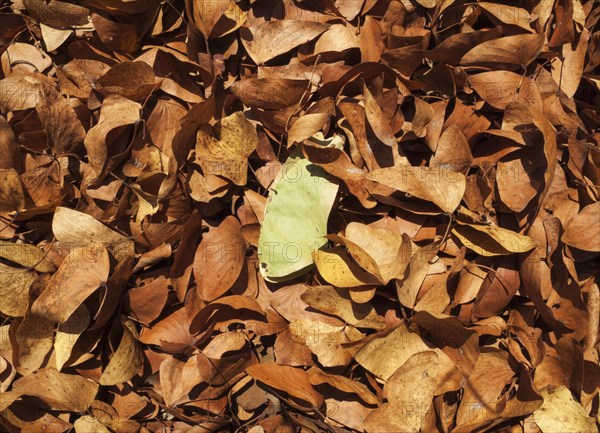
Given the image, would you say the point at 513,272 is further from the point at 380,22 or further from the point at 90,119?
the point at 90,119

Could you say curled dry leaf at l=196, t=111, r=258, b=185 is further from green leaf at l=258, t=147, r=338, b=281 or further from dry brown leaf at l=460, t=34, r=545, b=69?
dry brown leaf at l=460, t=34, r=545, b=69

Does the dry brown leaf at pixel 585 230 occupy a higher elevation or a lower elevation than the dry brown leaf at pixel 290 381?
higher

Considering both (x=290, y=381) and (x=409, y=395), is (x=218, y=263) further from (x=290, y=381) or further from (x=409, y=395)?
(x=409, y=395)

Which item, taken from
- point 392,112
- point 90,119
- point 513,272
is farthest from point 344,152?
point 90,119

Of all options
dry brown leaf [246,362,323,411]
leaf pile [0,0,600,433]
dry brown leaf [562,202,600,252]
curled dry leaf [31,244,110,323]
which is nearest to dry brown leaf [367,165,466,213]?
leaf pile [0,0,600,433]

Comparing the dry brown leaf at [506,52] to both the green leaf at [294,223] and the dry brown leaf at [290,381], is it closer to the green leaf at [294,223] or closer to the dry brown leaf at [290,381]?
the green leaf at [294,223]

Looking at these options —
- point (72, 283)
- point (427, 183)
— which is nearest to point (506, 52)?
point (427, 183)

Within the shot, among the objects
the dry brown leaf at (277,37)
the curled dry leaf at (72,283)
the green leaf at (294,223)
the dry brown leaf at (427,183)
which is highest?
the dry brown leaf at (277,37)

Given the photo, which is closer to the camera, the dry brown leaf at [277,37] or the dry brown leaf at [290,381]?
the dry brown leaf at [290,381]

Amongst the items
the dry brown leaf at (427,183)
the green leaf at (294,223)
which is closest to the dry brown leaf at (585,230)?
the dry brown leaf at (427,183)
